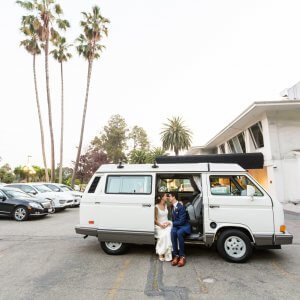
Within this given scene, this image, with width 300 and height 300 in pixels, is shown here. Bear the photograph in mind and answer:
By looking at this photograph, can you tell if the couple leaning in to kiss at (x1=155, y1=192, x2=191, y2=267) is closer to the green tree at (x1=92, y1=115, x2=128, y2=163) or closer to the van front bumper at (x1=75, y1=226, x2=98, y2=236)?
the van front bumper at (x1=75, y1=226, x2=98, y2=236)

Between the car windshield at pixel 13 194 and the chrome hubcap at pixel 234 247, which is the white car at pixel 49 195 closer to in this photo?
the car windshield at pixel 13 194

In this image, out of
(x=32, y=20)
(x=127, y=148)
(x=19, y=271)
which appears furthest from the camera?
(x=127, y=148)

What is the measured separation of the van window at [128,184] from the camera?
215 inches

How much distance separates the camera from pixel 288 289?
3.77 m

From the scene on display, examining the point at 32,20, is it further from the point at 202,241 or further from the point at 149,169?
the point at 202,241

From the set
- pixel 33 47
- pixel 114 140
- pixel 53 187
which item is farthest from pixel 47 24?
pixel 114 140

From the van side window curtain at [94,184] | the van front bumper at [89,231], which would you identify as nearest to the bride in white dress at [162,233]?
the van front bumper at [89,231]

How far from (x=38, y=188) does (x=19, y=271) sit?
10425 millimetres

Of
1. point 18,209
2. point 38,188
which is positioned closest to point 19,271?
point 18,209

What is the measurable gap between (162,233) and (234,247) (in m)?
1.64

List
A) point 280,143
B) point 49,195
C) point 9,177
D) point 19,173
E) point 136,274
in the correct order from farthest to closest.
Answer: point 19,173 → point 9,177 → point 280,143 → point 49,195 → point 136,274

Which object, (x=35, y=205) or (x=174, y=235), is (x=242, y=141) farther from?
(x=174, y=235)

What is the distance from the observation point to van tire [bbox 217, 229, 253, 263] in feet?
16.0

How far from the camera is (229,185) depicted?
527 centimetres
